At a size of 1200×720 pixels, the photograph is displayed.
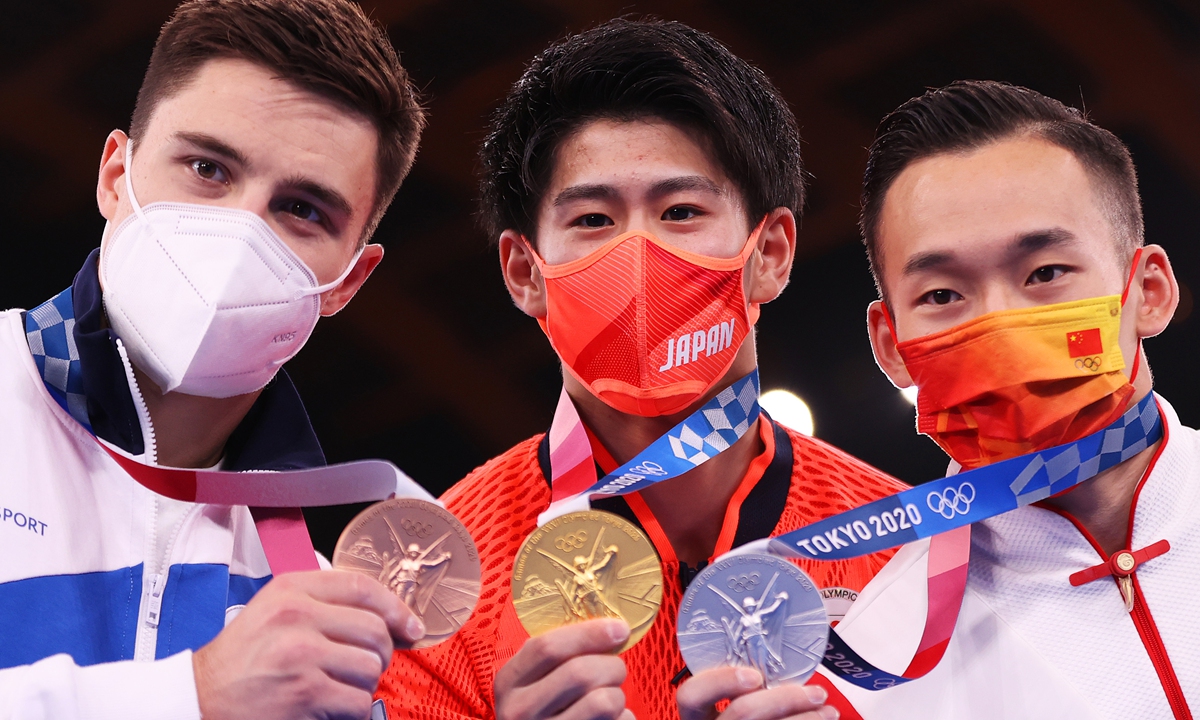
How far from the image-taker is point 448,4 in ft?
12.4

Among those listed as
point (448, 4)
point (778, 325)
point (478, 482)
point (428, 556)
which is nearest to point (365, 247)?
point (478, 482)

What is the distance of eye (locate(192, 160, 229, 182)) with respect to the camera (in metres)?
2.20

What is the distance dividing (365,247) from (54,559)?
970 millimetres

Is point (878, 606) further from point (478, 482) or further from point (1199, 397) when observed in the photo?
point (1199, 397)

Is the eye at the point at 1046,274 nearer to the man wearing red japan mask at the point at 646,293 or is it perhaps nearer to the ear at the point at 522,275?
the man wearing red japan mask at the point at 646,293

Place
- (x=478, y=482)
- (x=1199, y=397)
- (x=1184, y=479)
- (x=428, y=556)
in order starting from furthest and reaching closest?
(x=1199, y=397) < (x=478, y=482) < (x=1184, y=479) < (x=428, y=556)

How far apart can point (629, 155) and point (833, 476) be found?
1008mm

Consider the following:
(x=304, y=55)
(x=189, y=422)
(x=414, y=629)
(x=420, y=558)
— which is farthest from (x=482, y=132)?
(x=414, y=629)

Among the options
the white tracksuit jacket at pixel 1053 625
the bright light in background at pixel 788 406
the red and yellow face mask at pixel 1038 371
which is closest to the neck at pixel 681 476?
the white tracksuit jacket at pixel 1053 625

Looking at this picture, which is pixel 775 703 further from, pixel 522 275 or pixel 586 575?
pixel 522 275

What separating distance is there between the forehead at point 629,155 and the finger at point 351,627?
113cm

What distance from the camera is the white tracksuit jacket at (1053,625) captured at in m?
1.96

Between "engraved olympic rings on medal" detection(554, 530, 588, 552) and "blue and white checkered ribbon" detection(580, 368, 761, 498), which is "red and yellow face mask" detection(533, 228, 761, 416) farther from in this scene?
"engraved olympic rings on medal" detection(554, 530, 588, 552)

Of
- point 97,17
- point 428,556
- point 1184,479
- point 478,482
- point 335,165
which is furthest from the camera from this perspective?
point 97,17
